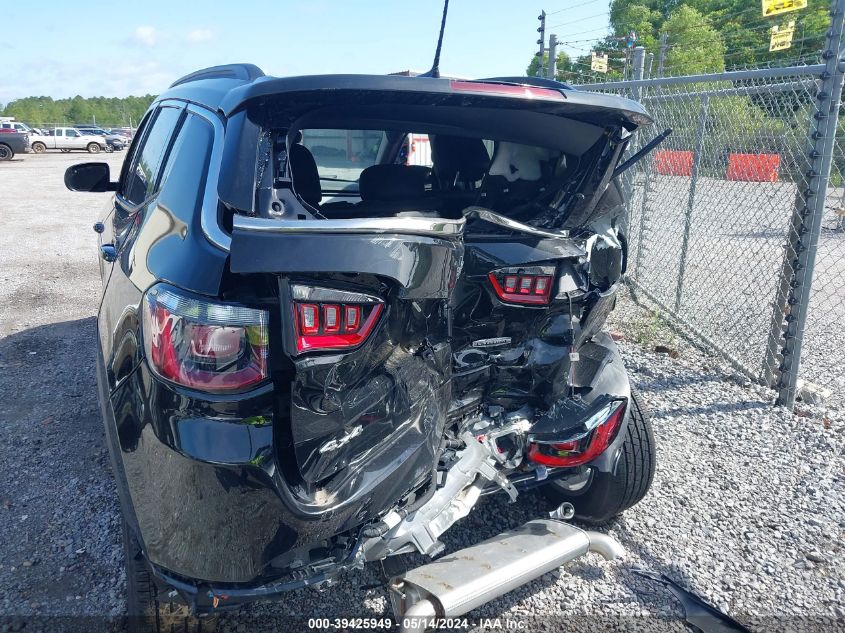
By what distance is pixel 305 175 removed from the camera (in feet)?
9.27

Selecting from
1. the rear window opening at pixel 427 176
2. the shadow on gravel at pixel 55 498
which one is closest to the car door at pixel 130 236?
the rear window opening at pixel 427 176

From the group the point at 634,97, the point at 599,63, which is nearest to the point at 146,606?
the point at 634,97

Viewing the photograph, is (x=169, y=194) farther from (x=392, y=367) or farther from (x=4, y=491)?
(x=4, y=491)

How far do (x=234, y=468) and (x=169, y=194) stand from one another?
1065 millimetres

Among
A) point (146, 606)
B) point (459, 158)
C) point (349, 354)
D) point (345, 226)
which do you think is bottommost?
point (146, 606)

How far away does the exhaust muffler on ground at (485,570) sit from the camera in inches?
80.0

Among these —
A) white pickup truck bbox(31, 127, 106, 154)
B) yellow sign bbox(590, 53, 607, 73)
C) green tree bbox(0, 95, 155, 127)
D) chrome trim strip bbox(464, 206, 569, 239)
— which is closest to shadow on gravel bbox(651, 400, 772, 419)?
chrome trim strip bbox(464, 206, 569, 239)

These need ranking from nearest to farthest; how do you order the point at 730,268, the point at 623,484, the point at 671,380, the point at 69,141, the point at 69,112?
the point at 623,484
the point at 671,380
the point at 730,268
the point at 69,141
the point at 69,112

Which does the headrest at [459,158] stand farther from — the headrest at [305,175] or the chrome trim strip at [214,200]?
the chrome trim strip at [214,200]

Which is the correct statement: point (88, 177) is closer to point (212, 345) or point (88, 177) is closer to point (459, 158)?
point (459, 158)

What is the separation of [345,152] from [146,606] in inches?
112

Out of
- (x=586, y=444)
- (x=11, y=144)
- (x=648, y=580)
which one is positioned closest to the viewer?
(x=586, y=444)

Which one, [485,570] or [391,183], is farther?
[391,183]

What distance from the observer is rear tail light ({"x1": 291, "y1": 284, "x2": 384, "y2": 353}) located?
1741 mm
